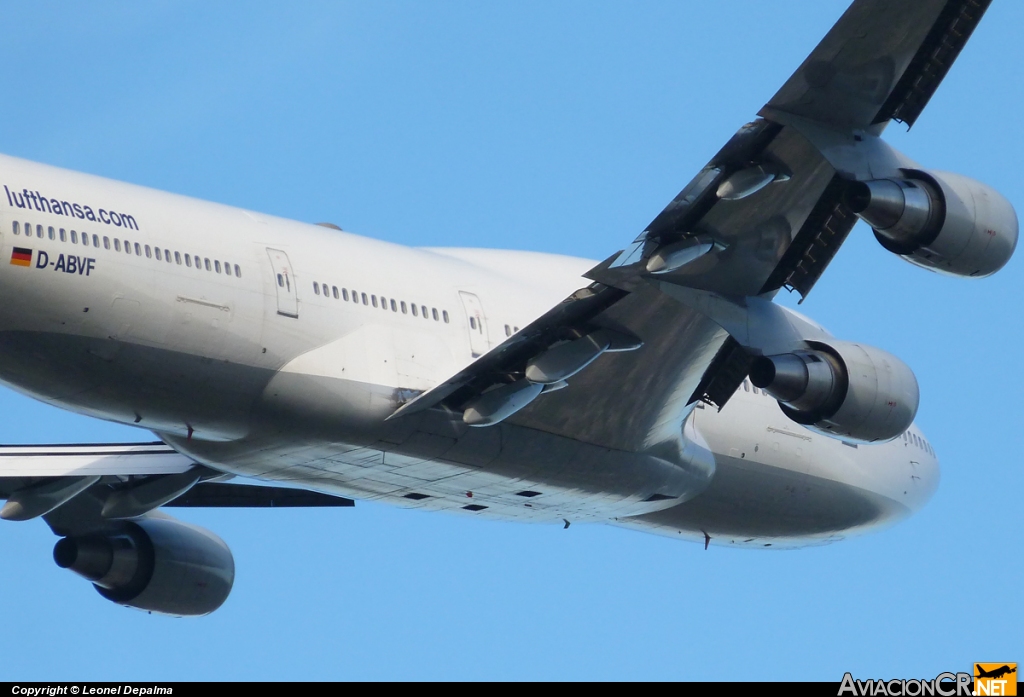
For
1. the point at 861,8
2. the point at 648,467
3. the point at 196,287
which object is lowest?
the point at 648,467

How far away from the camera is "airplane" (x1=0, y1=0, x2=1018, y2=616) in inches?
732

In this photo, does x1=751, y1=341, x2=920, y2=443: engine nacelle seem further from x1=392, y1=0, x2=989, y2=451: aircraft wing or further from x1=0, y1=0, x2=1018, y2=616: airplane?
x1=392, y1=0, x2=989, y2=451: aircraft wing

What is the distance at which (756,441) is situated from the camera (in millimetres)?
24781

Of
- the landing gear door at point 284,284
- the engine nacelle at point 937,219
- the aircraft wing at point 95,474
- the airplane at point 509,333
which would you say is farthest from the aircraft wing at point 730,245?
the aircraft wing at point 95,474

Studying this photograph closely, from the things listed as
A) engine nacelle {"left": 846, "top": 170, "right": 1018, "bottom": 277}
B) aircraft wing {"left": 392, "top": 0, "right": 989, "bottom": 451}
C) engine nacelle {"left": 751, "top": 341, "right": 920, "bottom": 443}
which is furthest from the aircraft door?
engine nacelle {"left": 846, "top": 170, "right": 1018, "bottom": 277}

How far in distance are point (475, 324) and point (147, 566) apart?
8.04 meters

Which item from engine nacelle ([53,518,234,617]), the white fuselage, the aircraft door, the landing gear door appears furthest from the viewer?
engine nacelle ([53,518,234,617])

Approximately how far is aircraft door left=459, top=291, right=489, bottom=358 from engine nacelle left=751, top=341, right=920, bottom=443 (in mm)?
3663

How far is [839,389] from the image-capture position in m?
20.4

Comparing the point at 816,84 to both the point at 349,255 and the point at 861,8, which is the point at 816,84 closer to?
the point at 861,8

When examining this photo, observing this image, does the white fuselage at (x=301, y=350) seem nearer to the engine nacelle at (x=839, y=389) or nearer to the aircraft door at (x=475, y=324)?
the aircraft door at (x=475, y=324)

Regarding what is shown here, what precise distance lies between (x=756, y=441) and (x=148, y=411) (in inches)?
369

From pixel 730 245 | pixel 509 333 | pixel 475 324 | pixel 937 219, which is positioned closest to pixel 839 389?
pixel 730 245

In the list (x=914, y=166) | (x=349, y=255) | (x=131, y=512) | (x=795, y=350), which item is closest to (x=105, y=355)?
(x=349, y=255)
